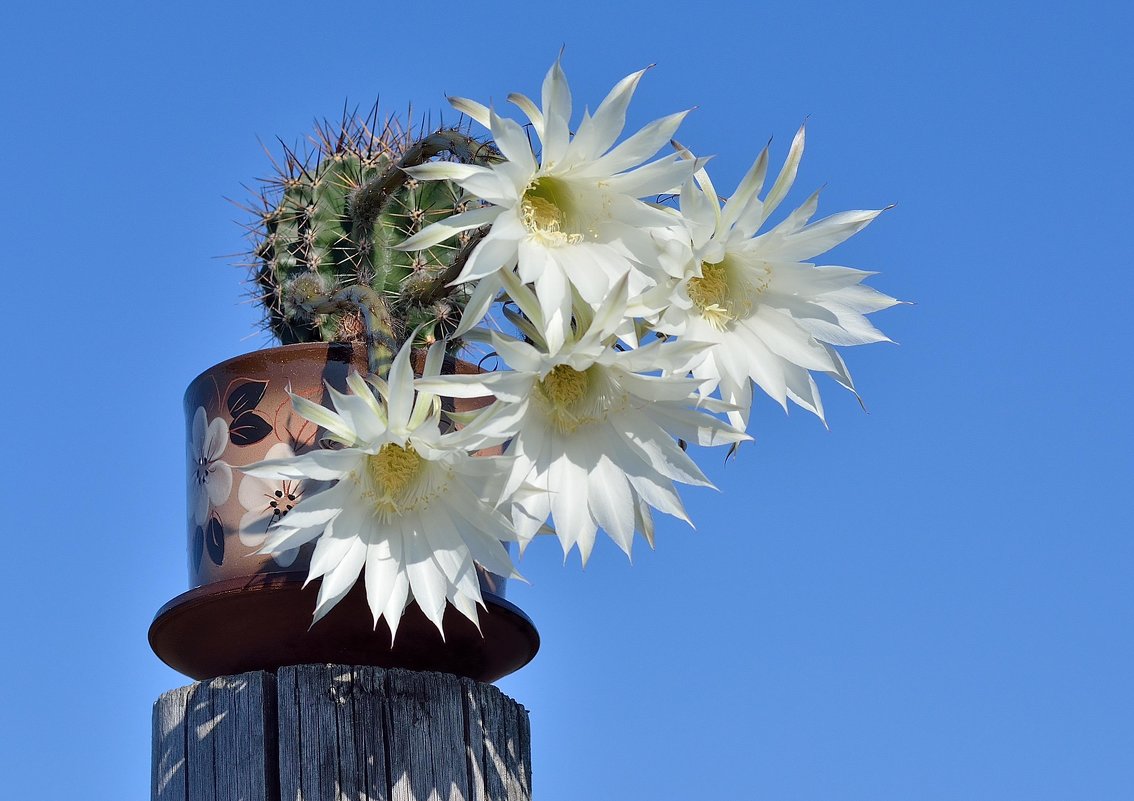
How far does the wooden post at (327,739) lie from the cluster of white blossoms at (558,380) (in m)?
0.19

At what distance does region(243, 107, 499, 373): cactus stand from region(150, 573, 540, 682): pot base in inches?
19.0

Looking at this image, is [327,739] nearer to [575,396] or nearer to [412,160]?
[575,396]

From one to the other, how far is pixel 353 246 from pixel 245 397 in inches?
17.7

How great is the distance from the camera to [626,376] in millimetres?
1990

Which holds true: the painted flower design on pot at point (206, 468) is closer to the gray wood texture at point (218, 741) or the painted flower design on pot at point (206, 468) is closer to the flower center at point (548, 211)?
the gray wood texture at point (218, 741)

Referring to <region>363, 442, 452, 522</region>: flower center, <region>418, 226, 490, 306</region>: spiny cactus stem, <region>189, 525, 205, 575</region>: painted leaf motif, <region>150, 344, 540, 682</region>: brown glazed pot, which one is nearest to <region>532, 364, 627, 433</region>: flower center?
<region>363, 442, 452, 522</region>: flower center

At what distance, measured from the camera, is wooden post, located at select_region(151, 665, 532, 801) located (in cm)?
216

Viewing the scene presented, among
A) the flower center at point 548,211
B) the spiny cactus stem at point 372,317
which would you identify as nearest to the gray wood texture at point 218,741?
the spiny cactus stem at point 372,317

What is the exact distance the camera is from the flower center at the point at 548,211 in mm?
2037

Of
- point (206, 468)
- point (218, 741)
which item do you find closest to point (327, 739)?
point (218, 741)

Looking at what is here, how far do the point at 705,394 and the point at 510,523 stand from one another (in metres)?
0.34

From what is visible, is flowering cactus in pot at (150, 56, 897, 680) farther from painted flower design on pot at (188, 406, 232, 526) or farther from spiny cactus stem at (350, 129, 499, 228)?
painted flower design on pot at (188, 406, 232, 526)

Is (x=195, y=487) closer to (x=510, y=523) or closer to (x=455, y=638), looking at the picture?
(x=455, y=638)

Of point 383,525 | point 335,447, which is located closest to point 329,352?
A: point 335,447
